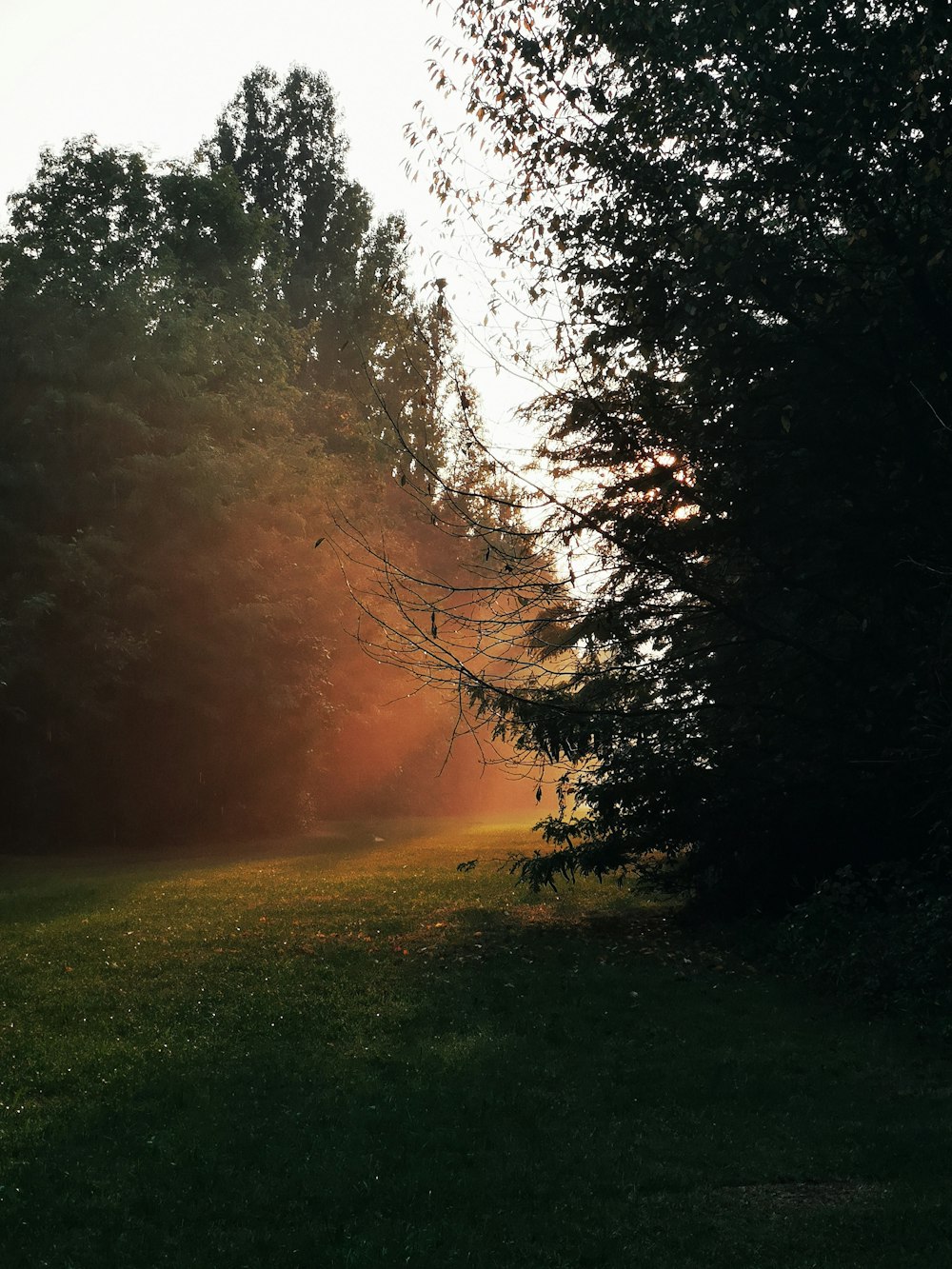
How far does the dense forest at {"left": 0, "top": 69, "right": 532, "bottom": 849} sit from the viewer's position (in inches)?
1215

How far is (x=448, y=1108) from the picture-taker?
889 cm

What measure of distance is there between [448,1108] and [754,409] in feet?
25.6

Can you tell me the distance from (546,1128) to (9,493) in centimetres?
2684

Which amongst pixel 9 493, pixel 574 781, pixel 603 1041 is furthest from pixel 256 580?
pixel 603 1041

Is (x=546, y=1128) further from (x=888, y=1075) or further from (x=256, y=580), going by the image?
(x=256, y=580)

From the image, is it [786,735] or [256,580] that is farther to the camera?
[256,580]

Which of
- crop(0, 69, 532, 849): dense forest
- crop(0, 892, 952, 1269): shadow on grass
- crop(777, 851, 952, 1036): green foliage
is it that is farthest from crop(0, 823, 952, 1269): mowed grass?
crop(0, 69, 532, 849): dense forest

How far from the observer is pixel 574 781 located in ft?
53.1

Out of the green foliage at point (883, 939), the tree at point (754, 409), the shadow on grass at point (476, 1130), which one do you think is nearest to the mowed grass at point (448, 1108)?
the shadow on grass at point (476, 1130)

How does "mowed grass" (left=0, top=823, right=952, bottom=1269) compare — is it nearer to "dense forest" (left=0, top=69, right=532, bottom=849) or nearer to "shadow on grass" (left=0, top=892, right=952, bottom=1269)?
"shadow on grass" (left=0, top=892, right=952, bottom=1269)

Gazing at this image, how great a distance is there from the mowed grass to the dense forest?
16146 mm

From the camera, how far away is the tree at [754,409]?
1114cm

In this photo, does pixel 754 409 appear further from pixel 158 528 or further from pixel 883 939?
pixel 158 528

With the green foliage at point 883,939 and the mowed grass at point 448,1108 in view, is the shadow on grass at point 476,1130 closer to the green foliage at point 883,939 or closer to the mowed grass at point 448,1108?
the mowed grass at point 448,1108
